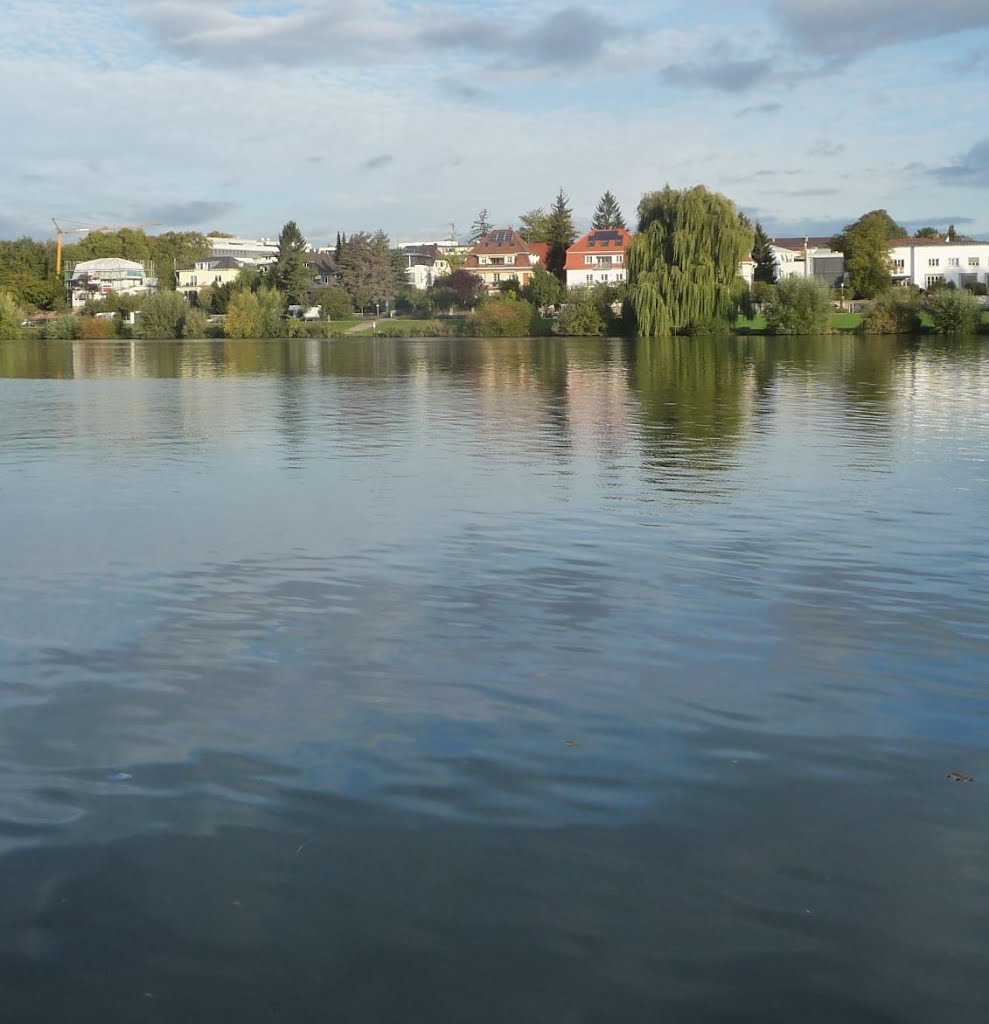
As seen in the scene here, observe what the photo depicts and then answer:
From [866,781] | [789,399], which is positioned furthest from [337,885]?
[789,399]

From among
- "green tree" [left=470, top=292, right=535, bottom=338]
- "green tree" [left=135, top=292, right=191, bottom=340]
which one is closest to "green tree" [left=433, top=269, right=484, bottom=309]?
"green tree" [left=470, top=292, right=535, bottom=338]

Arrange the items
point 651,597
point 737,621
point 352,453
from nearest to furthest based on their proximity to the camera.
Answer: point 737,621 → point 651,597 → point 352,453

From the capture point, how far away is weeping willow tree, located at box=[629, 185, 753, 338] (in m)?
86.8

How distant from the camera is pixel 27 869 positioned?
634 cm

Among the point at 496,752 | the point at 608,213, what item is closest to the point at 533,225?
the point at 608,213

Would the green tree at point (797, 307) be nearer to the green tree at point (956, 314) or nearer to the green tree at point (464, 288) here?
the green tree at point (956, 314)

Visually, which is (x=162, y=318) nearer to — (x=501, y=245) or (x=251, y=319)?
(x=251, y=319)

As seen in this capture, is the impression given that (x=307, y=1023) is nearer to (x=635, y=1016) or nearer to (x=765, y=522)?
(x=635, y=1016)

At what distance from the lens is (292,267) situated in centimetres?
14500

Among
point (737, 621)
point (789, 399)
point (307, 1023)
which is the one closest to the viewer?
point (307, 1023)

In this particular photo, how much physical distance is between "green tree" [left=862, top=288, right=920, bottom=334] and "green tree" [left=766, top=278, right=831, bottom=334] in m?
4.35

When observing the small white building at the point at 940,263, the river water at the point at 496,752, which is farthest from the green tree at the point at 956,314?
the river water at the point at 496,752

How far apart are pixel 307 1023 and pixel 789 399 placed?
3418 cm

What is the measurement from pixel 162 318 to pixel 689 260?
64.3m
